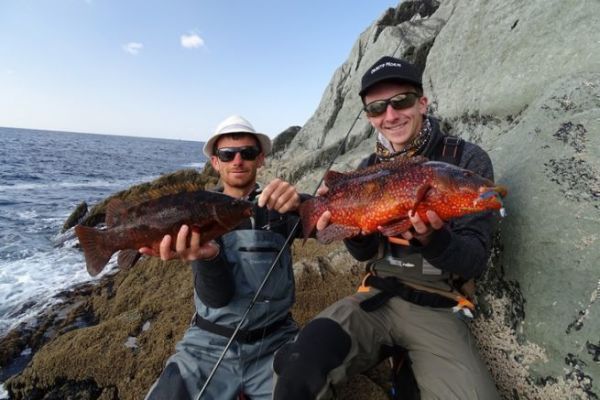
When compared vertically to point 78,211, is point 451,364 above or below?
above

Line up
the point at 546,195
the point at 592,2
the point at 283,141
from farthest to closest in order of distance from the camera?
the point at 283,141 → the point at 592,2 → the point at 546,195

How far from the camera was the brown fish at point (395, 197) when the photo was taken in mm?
2852

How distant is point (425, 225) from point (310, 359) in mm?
1579

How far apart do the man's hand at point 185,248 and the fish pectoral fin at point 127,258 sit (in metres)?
0.17

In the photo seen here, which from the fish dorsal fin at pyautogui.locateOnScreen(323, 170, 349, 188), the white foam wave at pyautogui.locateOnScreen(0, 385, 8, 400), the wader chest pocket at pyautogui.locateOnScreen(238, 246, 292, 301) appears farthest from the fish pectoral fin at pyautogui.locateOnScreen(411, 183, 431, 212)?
the white foam wave at pyautogui.locateOnScreen(0, 385, 8, 400)

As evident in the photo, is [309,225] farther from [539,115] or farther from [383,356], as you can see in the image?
[539,115]

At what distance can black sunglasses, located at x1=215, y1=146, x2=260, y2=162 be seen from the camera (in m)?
4.27

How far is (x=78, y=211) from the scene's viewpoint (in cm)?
1716

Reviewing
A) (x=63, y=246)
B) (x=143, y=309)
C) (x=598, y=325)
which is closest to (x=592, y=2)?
(x=598, y=325)

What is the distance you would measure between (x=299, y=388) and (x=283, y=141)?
21449 millimetres

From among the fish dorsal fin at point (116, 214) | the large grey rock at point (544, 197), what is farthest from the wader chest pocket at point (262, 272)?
the large grey rock at point (544, 197)

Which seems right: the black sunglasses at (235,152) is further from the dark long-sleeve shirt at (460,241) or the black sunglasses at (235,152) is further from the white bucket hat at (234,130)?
A: the dark long-sleeve shirt at (460,241)

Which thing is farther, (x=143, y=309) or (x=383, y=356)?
(x=143, y=309)

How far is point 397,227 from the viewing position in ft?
10.2
